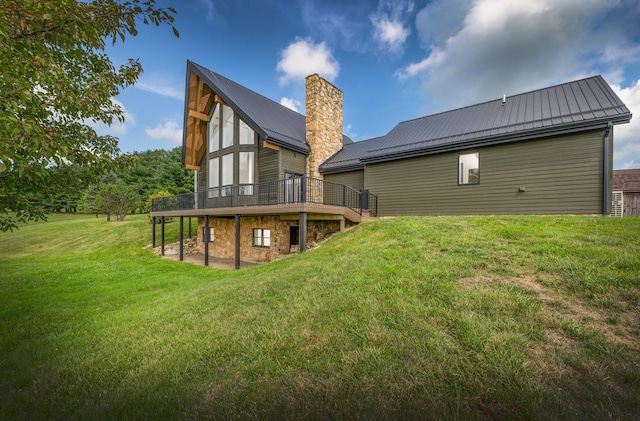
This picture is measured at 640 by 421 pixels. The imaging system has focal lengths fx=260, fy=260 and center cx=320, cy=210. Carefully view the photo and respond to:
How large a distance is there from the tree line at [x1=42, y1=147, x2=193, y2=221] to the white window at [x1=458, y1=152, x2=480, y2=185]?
21.2m

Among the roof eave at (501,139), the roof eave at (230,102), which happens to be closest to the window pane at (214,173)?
the roof eave at (230,102)

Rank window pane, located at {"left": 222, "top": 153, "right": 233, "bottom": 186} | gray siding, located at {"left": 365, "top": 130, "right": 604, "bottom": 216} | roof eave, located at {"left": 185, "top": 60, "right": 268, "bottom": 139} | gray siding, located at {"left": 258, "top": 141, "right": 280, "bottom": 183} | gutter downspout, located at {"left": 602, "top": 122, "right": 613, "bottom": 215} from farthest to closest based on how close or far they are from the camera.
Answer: window pane, located at {"left": 222, "top": 153, "right": 233, "bottom": 186} → gray siding, located at {"left": 258, "top": 141, "right": 280, "bottom": 183} → roof eave, located at {"left": 185, "top": 60, "right": 268, "bottom": 139} → gray siding, located at {"left": 365, "top": 130, "right": 604, "bottom": 216} → gutter downspout, located at {"left": 602, "top": 122, "right": 613, "bottom": 215}

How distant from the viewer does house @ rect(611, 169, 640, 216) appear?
15.0m

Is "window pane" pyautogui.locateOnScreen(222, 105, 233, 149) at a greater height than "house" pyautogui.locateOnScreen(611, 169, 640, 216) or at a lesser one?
greater

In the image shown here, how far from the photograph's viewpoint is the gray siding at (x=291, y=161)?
12097 millimetres

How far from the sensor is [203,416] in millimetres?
2027

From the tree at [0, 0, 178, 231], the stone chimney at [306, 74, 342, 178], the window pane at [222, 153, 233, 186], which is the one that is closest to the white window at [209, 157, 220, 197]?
the window pane at [222, 153, 233, 186]

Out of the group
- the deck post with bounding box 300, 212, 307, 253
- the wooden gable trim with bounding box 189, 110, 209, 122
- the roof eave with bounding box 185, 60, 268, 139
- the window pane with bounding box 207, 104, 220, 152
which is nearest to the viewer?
the deck post with bounding box 300, 212, 307, 253

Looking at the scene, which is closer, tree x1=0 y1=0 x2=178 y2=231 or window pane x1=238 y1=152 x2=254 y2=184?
tree x1=0 y1=0 x2=178 y2=231

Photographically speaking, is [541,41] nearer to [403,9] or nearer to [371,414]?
[403,9]

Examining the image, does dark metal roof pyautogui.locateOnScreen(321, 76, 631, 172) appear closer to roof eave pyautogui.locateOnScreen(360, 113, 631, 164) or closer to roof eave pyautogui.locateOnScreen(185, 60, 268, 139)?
roof eave pyautogui.locateOnScreen(360, 113, 631, 164)

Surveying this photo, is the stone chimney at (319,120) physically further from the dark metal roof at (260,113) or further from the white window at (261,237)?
the white window at (261,237)

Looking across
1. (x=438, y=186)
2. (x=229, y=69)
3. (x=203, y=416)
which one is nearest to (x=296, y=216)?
(x=438, y=186)

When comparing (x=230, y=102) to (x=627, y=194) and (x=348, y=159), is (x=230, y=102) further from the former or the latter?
(x=627, y=194)
